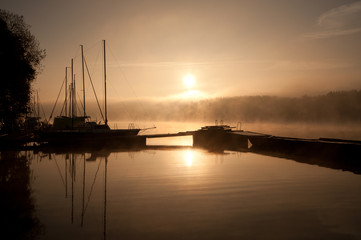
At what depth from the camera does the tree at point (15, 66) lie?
3447cm

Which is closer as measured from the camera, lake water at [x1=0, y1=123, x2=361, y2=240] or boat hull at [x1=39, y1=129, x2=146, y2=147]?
lake water at [x1=0, y1=123, x2=361, y2=240]

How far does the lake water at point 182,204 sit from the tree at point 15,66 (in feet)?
67.4

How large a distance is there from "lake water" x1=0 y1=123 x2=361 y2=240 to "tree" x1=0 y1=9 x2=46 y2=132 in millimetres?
20547

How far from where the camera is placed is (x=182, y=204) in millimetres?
11391

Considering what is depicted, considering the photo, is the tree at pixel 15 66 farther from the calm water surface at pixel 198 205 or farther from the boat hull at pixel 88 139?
the calm water surface at pixel 198 205

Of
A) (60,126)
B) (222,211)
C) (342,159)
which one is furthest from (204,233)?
(60,126)

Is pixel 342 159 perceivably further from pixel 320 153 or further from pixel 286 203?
pixel 286 203

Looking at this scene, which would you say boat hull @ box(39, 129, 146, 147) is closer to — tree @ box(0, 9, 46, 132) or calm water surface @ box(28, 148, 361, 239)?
tree @ box(0, 9, 46, 132)

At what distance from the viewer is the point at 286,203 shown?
11453 mm

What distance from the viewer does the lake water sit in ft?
27.8

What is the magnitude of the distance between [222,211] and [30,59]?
40593mm

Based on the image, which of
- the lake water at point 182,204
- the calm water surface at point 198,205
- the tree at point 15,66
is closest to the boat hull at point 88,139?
the tree at point 15,66

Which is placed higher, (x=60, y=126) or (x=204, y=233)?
(x=60, y=126)

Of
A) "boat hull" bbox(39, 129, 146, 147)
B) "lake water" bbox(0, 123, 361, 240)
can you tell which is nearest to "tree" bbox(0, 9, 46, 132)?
"boat hull" bbox(39, 129, 146, 147)
